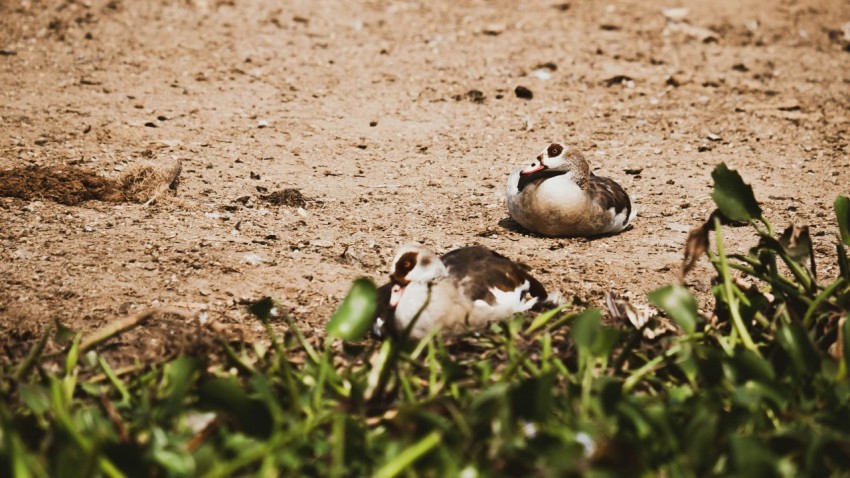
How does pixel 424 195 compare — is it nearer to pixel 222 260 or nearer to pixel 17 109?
pixel 222 260

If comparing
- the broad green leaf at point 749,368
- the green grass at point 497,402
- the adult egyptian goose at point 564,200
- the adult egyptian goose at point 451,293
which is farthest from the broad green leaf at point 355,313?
the adult egyptian goose at point 564,200

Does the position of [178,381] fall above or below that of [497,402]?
below

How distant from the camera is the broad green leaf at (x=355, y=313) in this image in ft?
10.2

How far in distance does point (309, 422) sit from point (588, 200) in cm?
304

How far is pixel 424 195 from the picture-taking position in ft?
19.6

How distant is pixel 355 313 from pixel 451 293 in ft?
2.27

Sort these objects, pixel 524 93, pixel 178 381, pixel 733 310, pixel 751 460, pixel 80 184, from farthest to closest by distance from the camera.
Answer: pixel 524 93, pixel 80 184, pixel 733 310, pixel 178 381, pixel 751 460

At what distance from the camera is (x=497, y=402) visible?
2.51m

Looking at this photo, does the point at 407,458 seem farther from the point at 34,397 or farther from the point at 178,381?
the point at 34,397

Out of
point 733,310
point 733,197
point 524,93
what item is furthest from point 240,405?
point 524,93

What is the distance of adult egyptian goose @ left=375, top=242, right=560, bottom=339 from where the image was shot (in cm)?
366

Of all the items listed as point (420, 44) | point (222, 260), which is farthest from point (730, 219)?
point (420, 44)

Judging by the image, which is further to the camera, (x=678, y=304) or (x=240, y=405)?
(x=678, y=304)

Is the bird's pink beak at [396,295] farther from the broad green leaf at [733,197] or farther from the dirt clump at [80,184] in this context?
the dirt clump at [80,184]
